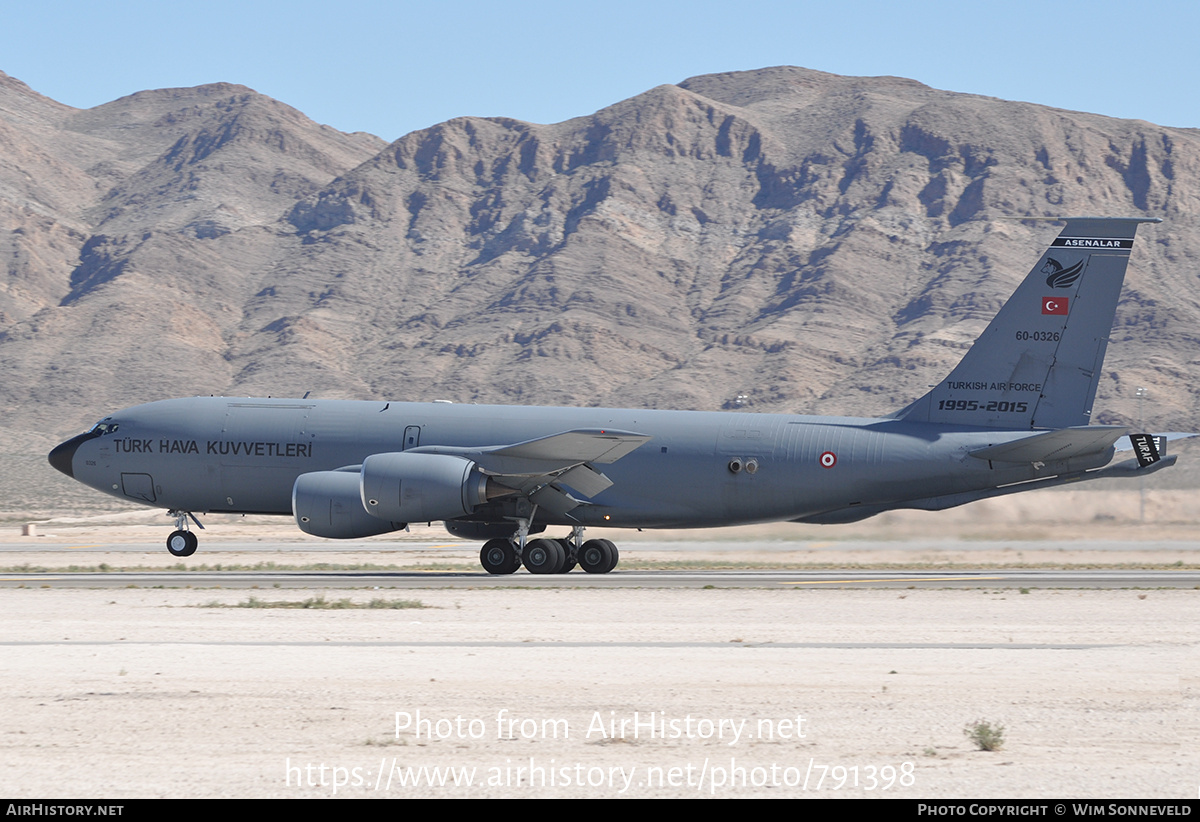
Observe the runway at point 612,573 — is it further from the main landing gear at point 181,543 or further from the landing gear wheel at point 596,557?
the main landing gear at point 181,543

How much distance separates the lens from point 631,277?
172 meters

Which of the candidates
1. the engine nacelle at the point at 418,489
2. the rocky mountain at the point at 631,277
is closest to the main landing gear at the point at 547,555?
the engine nacelle at the point at 418,489

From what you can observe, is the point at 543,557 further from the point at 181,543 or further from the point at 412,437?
the point at 181,543

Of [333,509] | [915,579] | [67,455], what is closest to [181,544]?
[67,455]

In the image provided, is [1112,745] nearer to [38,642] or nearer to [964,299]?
[38,642]

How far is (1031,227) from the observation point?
173750 mm

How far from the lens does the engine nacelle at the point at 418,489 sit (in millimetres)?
32625

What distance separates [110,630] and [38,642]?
1.69m

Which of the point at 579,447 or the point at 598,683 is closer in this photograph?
the point at 598,683

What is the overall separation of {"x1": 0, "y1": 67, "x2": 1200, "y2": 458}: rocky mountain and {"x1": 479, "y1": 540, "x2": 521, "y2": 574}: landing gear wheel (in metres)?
107

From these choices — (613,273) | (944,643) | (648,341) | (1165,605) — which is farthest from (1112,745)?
(613,273)

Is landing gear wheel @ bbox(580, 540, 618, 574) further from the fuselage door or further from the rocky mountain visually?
the rocky mountain

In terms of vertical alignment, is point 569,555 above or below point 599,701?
above

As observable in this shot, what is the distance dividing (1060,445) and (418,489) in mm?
15287
